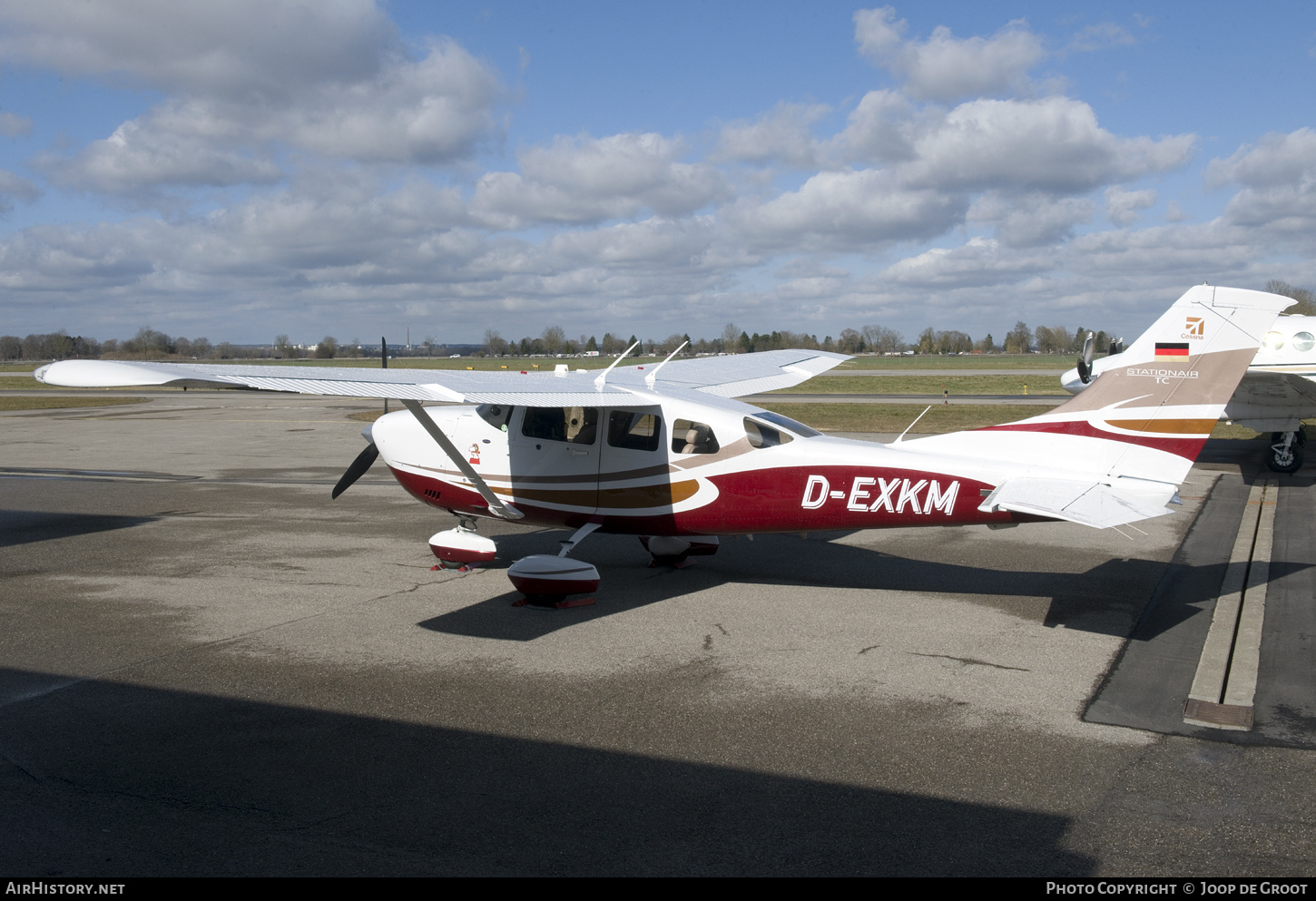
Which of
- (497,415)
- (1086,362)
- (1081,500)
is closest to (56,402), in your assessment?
(497,415)

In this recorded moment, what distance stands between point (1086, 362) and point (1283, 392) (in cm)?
424

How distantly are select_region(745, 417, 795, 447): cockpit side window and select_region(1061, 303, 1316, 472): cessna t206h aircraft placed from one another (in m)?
11.1

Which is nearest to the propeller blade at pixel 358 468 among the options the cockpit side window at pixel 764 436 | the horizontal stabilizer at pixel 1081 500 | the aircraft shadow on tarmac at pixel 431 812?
the cockpit side window at pixel 764 436

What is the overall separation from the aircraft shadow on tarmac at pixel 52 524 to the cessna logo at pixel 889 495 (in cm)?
1038

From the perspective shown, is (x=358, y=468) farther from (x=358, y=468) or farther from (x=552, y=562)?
(x=552, y=562)

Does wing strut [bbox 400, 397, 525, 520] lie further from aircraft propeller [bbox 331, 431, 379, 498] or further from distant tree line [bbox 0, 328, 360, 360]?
distant tree line [bbox 0, 328, 360, 360]

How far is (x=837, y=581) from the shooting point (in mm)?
9922

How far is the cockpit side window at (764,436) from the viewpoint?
8852mm

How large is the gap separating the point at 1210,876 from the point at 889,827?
1460mm

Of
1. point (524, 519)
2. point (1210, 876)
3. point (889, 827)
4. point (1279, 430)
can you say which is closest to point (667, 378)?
point (524, 519)

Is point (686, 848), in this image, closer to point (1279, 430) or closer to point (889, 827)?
point (889, 827)

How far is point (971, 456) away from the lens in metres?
8.37

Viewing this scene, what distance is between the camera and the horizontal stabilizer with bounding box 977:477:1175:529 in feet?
23.0

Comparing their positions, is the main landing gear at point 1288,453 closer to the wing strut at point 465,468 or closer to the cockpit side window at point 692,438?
the cockpit side window at point 692,438
